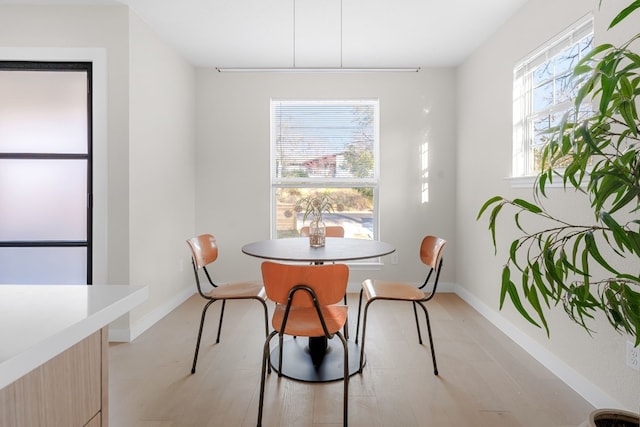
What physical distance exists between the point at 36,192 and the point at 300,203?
2.59 metres

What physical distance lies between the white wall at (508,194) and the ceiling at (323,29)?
300mm

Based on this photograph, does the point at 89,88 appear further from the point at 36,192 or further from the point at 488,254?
the point at 488,254

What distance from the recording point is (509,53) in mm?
3137

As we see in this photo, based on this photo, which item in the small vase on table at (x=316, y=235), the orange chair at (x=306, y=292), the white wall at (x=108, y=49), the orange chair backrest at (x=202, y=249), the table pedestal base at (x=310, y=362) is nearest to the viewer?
the orange chair at (x=306, y=292)

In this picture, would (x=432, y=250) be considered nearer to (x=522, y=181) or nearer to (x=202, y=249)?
(x=522, y=181)

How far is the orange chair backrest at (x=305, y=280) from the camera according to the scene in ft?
6.05

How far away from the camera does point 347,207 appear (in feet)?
14.7

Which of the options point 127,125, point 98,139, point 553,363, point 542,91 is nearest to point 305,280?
point 553,363

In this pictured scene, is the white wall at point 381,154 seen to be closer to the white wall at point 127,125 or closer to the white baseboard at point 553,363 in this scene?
the white wall at point 127,125

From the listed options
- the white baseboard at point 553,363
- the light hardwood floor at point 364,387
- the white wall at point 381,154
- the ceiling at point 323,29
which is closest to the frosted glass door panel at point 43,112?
the ceiling at point 323,29

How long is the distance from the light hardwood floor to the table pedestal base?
0.06 m

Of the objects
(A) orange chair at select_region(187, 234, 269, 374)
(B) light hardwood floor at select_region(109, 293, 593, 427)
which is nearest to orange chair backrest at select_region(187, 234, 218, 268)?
(A) orange chair at select_region(187, 234, 269, 374)

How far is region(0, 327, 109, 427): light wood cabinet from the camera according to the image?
621 millimetres

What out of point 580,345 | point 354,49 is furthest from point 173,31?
point 580,345
